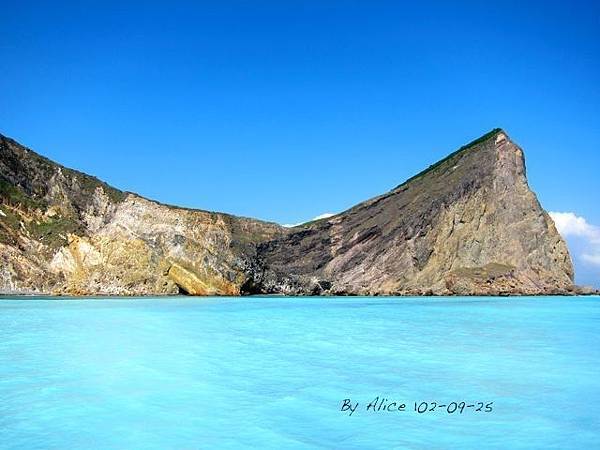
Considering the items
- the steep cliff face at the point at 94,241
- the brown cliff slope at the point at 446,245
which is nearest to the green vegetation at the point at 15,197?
the steep cliff face at the point at 94,241

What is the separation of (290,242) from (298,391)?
3215 inches

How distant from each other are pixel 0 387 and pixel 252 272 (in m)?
63.5

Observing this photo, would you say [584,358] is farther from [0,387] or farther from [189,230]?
[189,230]

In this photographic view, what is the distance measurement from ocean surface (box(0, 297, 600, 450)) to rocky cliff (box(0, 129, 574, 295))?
140 feet

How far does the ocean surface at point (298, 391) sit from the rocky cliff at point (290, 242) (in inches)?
1678

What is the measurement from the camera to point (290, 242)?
91875 millimetres

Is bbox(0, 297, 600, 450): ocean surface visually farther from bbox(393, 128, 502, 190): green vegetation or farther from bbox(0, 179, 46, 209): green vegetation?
bbox(393, 128, 502, 190): green vegetation

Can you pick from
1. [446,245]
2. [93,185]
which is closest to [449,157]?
[446,245]

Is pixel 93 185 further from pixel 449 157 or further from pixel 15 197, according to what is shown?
pixel 449 157

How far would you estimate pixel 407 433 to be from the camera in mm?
7777

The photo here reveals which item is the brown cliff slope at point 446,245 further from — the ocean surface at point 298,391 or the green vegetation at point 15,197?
the ocean surface at point 298,391

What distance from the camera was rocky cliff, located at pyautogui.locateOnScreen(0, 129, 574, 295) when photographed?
59.6 metres

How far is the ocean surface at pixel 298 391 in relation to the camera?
7.65 metres

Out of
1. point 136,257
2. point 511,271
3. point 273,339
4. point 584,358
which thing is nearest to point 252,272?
point 136,257
